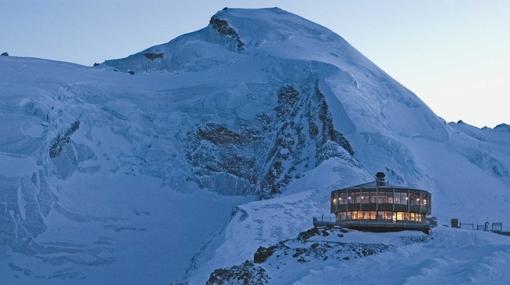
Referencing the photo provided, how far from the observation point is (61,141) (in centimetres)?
12750

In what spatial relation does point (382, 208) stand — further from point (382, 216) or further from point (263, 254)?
point (263, 254)

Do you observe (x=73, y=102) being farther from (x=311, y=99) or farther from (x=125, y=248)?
(x=311, y=99)

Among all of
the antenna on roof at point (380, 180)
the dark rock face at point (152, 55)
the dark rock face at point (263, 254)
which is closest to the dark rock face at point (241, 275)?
the dark rock face at point (263, 254)

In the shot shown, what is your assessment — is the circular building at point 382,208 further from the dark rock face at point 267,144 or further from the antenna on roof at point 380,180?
the dark rock face at point 267,144

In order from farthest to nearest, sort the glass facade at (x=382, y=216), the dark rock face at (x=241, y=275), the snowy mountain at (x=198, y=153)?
the snowy mountain at (x=198, y=153)
the glass facade at (x=382, y=216)
the dark rock face at (x=241, y=275)

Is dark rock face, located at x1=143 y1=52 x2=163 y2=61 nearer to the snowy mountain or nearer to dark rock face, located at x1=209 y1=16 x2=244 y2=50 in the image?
the snowy mountain

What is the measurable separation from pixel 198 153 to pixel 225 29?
48085 mm

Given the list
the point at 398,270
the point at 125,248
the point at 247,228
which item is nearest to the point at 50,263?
the point at 125,248

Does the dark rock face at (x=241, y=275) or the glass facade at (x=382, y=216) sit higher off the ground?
the glass facade at (x=382, y=216)

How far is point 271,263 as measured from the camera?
60250mm

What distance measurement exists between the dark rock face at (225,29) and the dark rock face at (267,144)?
2764 centimetres

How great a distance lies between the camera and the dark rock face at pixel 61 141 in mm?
125375

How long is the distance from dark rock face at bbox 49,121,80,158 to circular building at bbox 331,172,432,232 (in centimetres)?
6562

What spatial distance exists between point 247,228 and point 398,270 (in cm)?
3216
